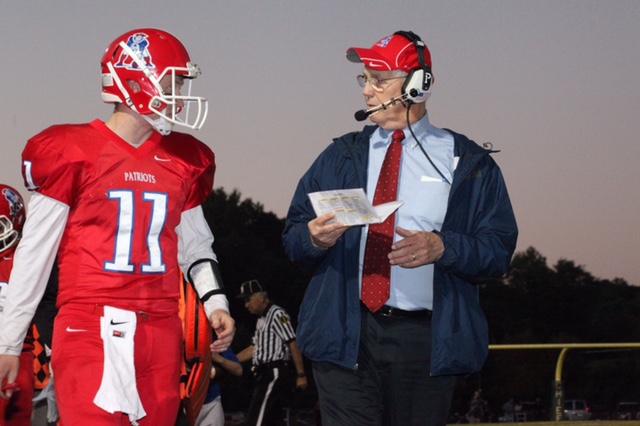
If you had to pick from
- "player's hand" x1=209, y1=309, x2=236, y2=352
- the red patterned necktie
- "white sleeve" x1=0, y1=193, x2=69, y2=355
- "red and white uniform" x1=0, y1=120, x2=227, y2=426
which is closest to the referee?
the red patterned necktie

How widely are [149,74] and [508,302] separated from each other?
74447 millimetres

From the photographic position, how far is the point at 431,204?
4.96 meters

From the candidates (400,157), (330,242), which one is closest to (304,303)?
(330,242)

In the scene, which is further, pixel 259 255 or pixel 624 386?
pixel 259 255

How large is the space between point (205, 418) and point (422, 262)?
17.8 feet

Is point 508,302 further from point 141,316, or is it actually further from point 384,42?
point 141,316

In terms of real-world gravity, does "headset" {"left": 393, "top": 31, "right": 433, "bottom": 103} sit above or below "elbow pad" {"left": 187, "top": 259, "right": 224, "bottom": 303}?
above

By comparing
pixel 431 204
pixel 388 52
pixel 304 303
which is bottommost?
pixel 304 303

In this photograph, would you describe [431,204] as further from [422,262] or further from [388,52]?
[388,52]

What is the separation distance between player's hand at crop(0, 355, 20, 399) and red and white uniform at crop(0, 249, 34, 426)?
2351 millimetres

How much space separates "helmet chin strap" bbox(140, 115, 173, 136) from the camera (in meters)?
4.32

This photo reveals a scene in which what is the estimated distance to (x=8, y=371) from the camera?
13.5ft

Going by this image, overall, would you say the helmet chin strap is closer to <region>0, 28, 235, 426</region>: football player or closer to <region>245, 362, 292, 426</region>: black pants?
<region>0, 28, 235, 426</region>: football player

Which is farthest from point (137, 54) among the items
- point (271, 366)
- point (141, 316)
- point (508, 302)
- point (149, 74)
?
point (508, 302)
